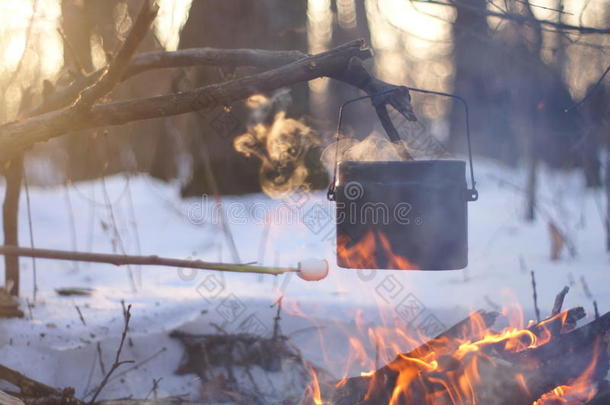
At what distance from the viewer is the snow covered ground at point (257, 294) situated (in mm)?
3150

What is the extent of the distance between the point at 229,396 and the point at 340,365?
680 mm

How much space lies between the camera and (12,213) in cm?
369

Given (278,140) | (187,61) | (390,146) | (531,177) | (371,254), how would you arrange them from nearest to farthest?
(371,254) < (187,61) < (390,146) < (278,140) < (531,177)

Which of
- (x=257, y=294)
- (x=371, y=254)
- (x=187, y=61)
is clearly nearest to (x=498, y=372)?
(x=371, y=254)

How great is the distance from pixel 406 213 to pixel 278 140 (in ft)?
13.4

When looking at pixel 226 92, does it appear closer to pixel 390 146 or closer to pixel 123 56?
pixel 123 56

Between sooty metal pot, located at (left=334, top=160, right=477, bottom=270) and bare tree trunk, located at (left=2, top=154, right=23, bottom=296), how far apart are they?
7.92 feet

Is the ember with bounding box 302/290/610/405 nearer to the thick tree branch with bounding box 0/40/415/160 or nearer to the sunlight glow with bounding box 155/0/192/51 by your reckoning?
the thick tree branch with bounding box 0/40/415/160

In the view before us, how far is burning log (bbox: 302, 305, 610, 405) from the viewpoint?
2191 millimetres

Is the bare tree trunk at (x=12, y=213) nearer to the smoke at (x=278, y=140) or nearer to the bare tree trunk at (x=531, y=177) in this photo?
the smoke at (x=278, y=140)

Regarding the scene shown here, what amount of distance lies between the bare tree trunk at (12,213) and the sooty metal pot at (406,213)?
95.1 inches

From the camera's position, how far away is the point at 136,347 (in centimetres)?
326

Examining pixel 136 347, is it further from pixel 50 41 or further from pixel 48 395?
pixel 50 41

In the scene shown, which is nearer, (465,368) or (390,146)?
(465,368)
